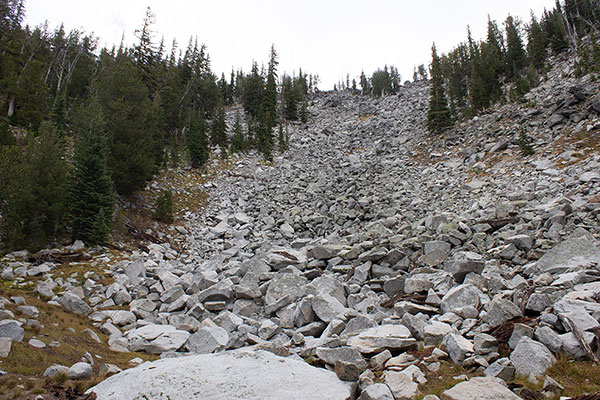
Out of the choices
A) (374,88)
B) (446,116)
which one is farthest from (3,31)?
(374,88)

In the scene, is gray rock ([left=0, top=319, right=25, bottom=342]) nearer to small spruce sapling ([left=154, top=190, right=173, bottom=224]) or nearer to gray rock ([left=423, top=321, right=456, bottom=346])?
gray rock ([left=423, top=321, right=456, bottom=346])

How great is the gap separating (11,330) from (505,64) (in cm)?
6333

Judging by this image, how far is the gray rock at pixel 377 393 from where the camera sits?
16.8 ft

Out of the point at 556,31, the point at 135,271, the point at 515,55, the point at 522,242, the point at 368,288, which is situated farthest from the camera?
the point at 515,55

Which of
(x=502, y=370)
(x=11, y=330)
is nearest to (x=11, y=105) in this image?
(x=11, y=330)

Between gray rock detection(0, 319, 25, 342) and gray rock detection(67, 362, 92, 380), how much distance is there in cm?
199

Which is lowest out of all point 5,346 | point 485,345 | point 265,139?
point 5,346

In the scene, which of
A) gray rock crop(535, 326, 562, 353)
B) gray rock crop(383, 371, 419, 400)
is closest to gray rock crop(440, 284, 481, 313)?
gray rock crop(535, 326, 562, 353)

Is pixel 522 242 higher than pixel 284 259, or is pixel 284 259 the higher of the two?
pixel 522 242

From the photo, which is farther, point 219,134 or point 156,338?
point 219,134

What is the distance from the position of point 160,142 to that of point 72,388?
27.8m

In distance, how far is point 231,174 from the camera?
116ft

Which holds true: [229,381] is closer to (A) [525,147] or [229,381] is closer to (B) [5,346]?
(B) [5,346]

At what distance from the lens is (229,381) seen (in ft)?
20.4
